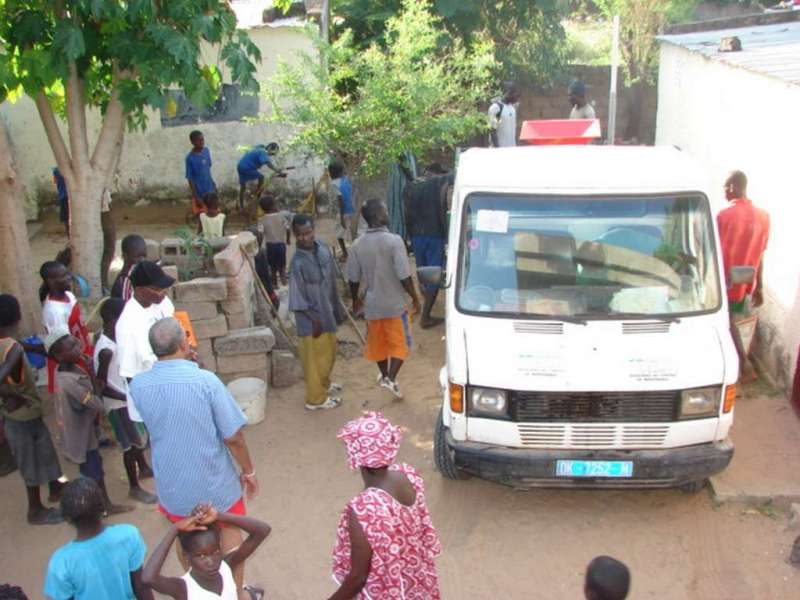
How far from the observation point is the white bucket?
6840 mm

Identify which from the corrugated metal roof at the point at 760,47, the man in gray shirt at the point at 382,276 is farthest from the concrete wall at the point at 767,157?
the man in gray shirt at the point at 382,276

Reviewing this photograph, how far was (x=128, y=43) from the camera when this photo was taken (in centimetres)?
704

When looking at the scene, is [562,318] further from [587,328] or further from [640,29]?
[640,29]

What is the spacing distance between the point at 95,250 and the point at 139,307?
3479 mm

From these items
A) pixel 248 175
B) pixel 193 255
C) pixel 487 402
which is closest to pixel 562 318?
pixel 487 402

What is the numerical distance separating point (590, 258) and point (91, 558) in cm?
346

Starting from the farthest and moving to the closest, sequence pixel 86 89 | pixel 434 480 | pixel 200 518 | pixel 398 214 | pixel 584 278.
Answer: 1. pixel 398 214
2. pixel 86 89
3. pixel 434 480
4. pixel 584 278
5. pixel 200 518

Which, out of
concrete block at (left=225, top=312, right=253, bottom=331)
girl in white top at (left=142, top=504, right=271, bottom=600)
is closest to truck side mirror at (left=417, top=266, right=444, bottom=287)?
concrete block at (left=225, top=312, right=253, bottom=331)

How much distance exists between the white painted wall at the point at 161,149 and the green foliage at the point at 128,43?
5.87 meters

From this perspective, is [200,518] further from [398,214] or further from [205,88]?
[398,214]

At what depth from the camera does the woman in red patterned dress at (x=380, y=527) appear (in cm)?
308

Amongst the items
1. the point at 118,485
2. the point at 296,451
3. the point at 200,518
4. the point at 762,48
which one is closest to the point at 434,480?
the point at 296,451

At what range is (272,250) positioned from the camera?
9367 mm

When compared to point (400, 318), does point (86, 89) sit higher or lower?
higher
